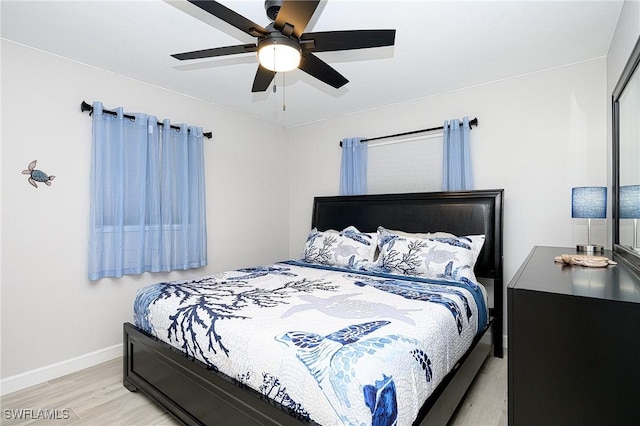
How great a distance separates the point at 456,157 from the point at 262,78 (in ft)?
6.80

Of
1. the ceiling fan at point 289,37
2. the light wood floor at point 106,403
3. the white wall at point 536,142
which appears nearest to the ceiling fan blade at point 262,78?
the ceiling fan at point 289,37

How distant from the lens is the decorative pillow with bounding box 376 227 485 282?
2.58 metres

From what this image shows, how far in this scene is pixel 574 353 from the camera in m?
1.13

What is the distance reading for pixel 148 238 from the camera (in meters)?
3.13

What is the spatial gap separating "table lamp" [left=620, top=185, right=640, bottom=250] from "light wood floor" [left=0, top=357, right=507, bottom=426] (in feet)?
4.31

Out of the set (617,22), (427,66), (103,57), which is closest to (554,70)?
(617,22)

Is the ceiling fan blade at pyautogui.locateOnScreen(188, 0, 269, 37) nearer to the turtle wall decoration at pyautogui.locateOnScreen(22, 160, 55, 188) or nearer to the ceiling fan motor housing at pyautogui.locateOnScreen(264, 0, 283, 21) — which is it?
the ceiling fan motor housing at pyautogui.locateOnScreen(264, 0, 283, 21)

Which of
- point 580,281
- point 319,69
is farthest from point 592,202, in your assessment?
point 319,69

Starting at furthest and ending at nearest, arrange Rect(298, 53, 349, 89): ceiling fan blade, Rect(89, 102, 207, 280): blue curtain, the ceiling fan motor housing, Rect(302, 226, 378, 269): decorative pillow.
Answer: Rect(302, 226, 378, 269): decorative pillow, Rect(89, 102, 207, 280): blue curtain, Rect(298, 53, 349, 89): ceiling fan blade, the ceiling fan motor housing

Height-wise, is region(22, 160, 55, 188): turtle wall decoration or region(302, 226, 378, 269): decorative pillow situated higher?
region(22, 160, 55, 188): turtle wall decoration

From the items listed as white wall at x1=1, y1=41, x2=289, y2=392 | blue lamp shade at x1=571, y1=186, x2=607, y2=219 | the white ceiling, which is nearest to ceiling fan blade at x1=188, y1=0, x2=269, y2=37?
the white ceiling

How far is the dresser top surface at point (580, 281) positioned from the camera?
1158 millimetres

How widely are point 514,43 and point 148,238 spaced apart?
355 cm

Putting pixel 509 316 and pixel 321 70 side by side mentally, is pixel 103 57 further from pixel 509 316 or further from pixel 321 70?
pixel 509 316
